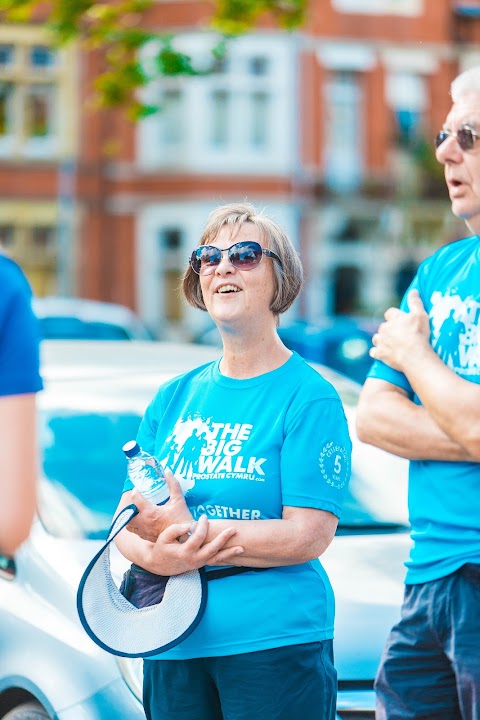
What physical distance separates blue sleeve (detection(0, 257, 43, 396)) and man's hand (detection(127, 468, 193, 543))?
88cm

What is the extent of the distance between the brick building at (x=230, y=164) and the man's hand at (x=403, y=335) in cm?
2411

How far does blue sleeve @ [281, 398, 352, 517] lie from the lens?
2.60 meters

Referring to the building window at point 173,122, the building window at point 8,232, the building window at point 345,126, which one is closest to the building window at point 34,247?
the building window at point 8,232

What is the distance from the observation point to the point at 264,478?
2625 millimetres

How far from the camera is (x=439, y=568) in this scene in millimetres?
2539

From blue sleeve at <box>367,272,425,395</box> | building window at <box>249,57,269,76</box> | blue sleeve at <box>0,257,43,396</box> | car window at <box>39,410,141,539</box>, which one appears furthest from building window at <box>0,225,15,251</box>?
blue sleeve at <box>0,257,43,396</box>

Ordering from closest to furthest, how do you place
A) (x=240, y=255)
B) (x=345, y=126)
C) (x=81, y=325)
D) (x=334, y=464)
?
(x=334, y=464), (x=240, y=255), (x=81, y=325), (x=345, y=126)

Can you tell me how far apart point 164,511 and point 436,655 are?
642 millimetres

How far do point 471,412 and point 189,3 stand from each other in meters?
26.0

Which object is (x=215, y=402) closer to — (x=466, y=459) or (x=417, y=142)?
(x=466, y=459)

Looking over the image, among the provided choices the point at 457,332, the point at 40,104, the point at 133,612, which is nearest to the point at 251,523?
the point at 133,612

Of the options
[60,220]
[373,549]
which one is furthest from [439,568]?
[60,220]

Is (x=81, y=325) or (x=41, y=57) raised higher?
(x=41, y=57)

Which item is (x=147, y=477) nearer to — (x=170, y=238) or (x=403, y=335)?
(x=403, y=335)
